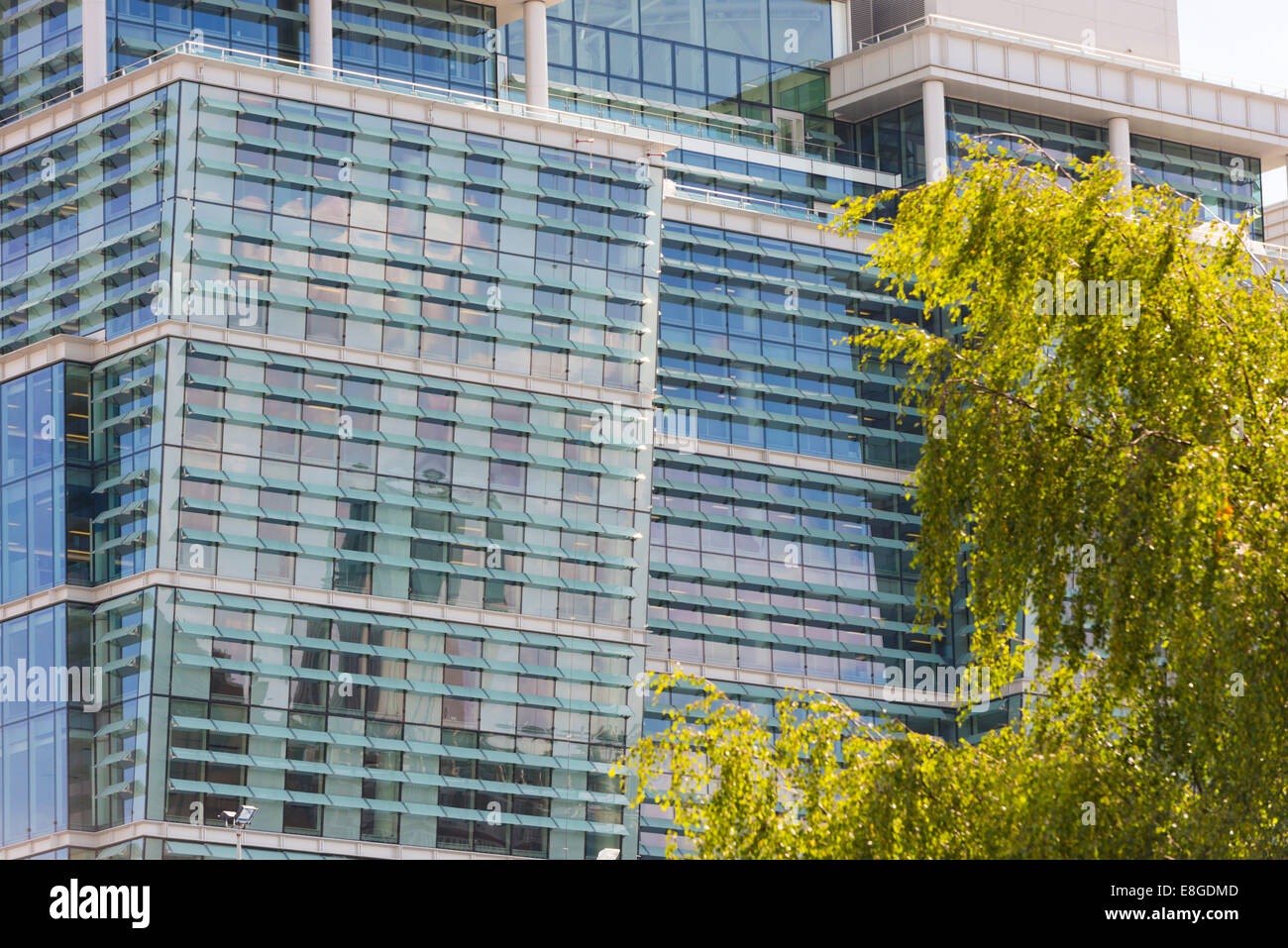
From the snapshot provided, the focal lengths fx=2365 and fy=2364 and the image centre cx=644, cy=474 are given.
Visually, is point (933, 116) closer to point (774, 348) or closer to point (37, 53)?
point (774, 348)

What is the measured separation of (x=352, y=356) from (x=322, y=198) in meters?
5.87

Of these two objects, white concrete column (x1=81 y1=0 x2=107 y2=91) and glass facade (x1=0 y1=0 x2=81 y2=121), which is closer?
white concrete column (x1=81 y1=0 x2=107 y2=91)

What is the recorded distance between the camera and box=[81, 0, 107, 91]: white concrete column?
3430 inches

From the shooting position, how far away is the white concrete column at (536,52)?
92.8 metres

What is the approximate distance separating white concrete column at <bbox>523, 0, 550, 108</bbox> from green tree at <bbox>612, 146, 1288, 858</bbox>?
64694 millimetres

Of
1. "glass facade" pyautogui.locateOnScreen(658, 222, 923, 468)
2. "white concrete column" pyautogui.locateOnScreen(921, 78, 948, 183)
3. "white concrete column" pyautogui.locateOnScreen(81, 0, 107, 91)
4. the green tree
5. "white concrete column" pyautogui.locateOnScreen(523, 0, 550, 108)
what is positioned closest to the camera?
the green tree

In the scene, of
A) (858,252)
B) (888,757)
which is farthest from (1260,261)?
(858,252)

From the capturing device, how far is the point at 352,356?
285 feet

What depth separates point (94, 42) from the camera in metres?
87.3

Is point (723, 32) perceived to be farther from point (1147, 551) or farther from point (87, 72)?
point (1147, 551)

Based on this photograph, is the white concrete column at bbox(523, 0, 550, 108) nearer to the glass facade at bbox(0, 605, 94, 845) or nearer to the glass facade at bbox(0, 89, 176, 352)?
the glass facade at bbox(0, 89, 176, 352)

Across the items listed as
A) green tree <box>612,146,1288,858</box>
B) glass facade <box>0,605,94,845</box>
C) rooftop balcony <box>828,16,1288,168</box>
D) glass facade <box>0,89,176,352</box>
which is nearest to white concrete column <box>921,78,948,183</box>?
rooftop balcony <box>828,16,1288,168</box>

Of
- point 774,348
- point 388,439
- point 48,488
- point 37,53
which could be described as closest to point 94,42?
point 37,53
